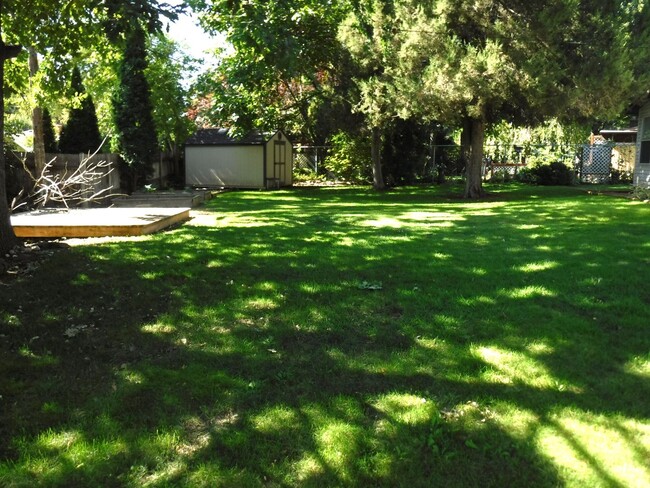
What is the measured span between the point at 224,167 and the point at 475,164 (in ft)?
40.5

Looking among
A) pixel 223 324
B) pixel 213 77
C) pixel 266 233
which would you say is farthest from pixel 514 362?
pixel 213 77

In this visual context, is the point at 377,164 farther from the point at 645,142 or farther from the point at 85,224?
the point at 85,224

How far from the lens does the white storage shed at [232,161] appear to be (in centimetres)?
2553

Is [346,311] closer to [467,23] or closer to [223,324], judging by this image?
[223,324]

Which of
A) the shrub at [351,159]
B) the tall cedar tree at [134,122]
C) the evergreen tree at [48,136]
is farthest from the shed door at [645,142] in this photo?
the evergreen tree at [48,136]

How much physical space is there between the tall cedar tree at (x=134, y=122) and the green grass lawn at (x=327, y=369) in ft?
43.9

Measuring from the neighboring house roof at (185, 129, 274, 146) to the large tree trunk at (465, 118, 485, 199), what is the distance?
10437 mm

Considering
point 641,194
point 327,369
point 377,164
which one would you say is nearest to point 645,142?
point 641,194

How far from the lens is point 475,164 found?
18.5m

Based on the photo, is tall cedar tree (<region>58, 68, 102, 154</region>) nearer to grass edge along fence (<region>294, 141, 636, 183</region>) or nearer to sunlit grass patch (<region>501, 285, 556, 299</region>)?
grass edge along fence (<region>294, 141, 636, 183</region>)

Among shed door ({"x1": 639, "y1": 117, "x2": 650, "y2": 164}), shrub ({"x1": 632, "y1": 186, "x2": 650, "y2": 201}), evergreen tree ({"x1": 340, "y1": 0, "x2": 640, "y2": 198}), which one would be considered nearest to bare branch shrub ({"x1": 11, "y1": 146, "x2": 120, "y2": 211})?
evergreen tree ({"x1": 340, "y1": 0, "x2": 640, "y2": 198})

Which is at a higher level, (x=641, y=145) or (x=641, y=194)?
(x=641, y=145)

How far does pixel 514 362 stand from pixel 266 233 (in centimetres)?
565

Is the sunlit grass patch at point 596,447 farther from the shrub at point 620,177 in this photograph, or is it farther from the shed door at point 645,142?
the shrub at point 620,177
